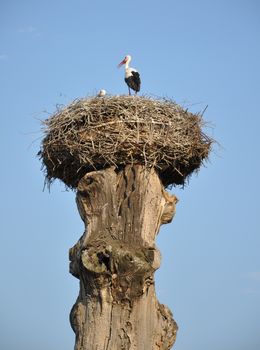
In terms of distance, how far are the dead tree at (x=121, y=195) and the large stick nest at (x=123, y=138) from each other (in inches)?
0.5

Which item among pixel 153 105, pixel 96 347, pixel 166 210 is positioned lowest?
pixel 96 347

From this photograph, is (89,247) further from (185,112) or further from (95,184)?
(185,112)

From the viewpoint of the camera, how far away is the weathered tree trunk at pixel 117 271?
22.1 ft

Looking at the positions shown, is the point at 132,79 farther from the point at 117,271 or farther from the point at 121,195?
the point at 117,271

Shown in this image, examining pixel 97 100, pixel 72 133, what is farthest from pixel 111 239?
pixel 97 100

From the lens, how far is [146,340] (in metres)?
6.76

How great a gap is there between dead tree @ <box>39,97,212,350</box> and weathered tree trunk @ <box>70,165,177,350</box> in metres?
0.01

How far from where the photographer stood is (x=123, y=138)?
764 cm

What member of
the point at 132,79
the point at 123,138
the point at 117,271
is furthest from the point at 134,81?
the point at 117,271

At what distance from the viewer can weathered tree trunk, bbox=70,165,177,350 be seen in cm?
675

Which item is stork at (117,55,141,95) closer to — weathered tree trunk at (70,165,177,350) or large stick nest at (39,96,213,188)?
large stick nest at (39,96,213,188)

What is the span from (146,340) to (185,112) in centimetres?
309

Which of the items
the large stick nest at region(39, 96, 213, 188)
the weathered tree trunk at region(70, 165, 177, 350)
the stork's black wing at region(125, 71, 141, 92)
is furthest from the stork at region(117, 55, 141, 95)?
the weathered tree trunk at region(70, 165, 177, 350)

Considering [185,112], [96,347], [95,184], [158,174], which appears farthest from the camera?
[185,112]
